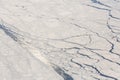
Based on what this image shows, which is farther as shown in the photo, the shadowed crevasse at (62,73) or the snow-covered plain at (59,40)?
the snow-covered plain at (59,40)

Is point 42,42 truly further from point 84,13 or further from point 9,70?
point 84,13

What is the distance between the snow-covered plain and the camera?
4.69 m

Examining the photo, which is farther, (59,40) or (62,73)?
(59,40)

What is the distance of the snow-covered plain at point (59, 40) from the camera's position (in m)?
4.69

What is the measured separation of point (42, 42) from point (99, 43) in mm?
1030

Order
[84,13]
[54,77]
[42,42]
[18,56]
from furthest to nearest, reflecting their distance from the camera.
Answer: [84,13], [42,42], [18,56], [54,77]

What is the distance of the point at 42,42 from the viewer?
18.4 feet

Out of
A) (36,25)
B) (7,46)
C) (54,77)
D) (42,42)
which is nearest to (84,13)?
(36,25)

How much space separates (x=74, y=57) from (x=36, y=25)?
1517 mm

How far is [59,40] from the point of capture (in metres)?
5.72

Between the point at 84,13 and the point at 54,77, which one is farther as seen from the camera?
the point at 84,13

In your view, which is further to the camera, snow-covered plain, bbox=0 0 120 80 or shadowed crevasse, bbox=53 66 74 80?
snow-covered plain, bbox=0 0 120 80

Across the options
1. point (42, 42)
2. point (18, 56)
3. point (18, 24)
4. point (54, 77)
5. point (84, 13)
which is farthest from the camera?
point (84, 13)

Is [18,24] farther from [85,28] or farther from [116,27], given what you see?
[116,27]
